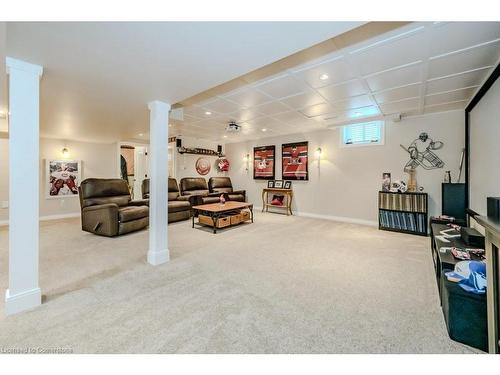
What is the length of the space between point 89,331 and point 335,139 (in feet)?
18.9

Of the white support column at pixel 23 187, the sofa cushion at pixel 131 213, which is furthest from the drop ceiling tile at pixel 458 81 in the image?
the sofa cushion at pixel 131 213

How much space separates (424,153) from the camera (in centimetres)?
439

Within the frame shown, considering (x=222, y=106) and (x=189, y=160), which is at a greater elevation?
(x=222, y=106)

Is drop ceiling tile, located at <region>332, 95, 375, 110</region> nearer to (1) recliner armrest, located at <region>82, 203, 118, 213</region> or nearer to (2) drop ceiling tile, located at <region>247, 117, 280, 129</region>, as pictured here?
(2) drop ceiling tile, located at <region>247, 117, 280, 129</region>

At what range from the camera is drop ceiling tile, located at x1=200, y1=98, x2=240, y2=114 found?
364 centimetres

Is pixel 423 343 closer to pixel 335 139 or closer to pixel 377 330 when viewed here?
pixel 377 330

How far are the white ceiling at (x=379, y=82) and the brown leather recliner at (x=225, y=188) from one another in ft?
8.01

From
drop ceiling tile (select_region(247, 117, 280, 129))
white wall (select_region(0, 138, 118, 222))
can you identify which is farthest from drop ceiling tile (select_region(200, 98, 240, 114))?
white wall (select_region(0, 138, 118, 222))

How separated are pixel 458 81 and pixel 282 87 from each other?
2276 mm

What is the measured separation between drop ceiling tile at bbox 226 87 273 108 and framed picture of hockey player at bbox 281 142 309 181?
9.45ft

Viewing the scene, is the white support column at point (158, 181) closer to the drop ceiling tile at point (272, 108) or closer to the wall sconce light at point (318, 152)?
the drop ceiling tile at point (272, 108)

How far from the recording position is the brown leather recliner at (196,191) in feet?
19.2

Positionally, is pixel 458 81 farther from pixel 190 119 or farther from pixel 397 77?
pixel 190 119

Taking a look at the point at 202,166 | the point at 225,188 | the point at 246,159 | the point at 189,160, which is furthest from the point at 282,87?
the point at 202,166
